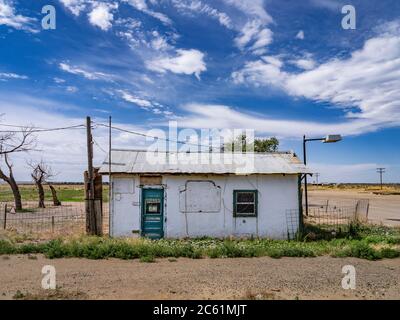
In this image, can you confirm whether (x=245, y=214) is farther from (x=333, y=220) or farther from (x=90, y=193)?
(x=333, y=220)

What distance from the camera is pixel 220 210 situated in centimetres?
1470

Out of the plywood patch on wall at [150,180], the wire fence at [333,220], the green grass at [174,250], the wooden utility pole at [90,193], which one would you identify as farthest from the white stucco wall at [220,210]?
the wire fence at [333,220]

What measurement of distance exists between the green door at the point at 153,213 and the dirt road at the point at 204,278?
3.84 meters

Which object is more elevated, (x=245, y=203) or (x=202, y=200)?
(x=202, y=200)

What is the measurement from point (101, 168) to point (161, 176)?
239cm

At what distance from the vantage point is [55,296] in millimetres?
7070

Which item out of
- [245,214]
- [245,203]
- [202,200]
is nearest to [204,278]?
[202,200]

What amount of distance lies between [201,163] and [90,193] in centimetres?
480

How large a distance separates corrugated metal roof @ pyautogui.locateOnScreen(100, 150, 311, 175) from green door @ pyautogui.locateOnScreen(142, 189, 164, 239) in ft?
2.97

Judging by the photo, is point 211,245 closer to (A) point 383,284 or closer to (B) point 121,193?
(B) point 121,193

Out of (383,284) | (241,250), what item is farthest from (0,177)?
(383,284)

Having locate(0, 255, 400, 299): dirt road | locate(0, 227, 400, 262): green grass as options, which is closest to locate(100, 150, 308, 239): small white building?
locate(0, 227, 400, 262): green grass

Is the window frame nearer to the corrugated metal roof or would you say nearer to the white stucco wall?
the white stucco wall

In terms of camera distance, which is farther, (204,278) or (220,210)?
(220,210)
